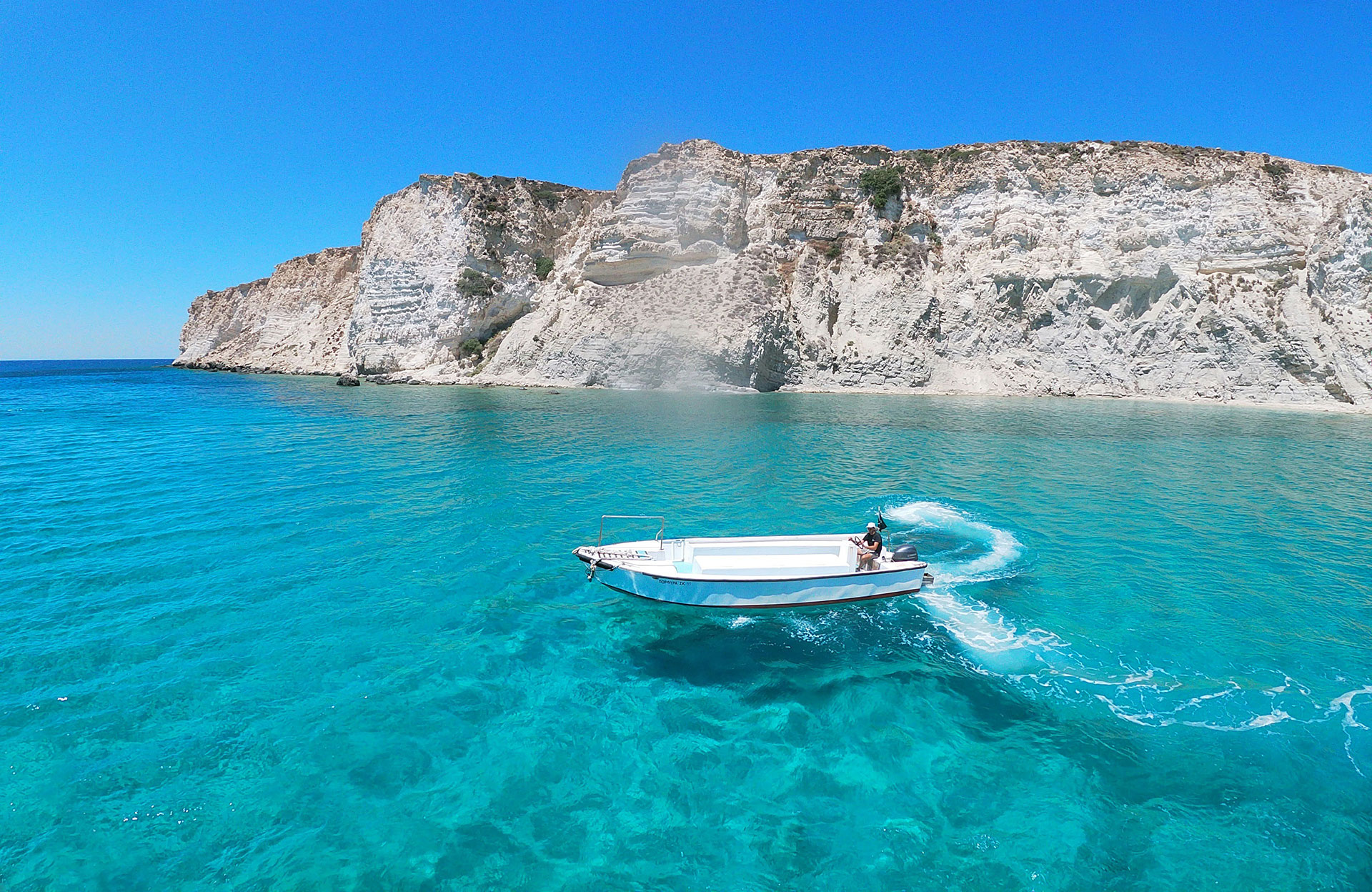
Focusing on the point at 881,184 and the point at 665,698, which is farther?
the point at 881,184

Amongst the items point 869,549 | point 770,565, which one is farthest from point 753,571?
point 869,549

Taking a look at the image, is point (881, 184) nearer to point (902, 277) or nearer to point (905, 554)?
point (902, 277)

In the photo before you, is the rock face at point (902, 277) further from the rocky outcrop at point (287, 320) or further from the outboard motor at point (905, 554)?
the outboard motor at point (905, 554)

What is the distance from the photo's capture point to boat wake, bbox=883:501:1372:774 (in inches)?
325

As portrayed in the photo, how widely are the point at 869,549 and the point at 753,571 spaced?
218 cm

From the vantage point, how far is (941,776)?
728 centimetres

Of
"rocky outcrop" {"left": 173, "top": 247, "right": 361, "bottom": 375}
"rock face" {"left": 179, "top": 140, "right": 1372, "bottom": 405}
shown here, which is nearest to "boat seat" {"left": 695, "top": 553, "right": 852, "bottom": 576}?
"rock face" {"left": 179, "top": 140, "right": 1372, "bottom": 405}

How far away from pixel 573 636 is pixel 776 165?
53445mm

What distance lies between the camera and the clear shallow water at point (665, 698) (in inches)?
245

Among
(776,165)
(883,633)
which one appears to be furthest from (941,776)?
(776,165)

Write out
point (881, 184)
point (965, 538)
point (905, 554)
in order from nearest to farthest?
point (905, 554), point (965, 538), point (881, 184)

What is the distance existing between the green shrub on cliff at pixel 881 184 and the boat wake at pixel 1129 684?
48940 mm

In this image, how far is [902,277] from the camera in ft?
166

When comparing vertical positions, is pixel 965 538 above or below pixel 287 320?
below
